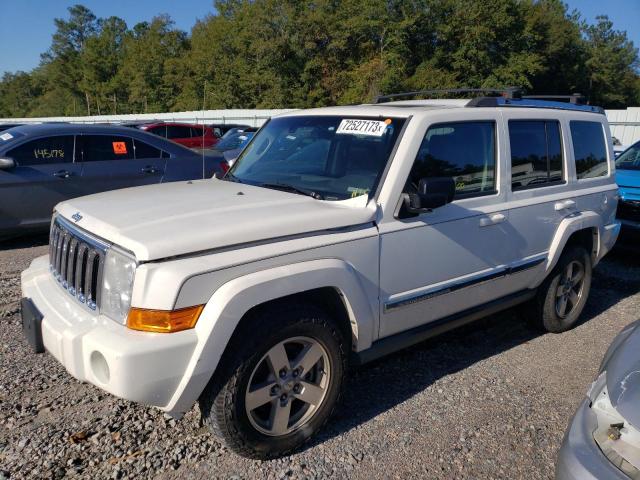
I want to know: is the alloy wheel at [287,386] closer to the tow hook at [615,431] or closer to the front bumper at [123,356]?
the front bumper at [123,356]

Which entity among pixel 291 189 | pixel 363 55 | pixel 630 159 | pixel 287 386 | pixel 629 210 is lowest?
pixel 287 386

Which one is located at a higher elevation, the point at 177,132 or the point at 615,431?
the point at 615,431

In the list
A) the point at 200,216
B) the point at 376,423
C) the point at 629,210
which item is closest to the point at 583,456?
the point at 376,423

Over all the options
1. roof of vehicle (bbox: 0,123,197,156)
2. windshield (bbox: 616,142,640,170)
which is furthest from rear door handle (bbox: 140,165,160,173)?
windshield (bbox: 616,142,640,170)

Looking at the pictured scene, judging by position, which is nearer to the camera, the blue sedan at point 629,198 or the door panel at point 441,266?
the door panel at point 441,266

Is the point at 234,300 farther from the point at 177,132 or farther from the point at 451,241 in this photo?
the point at 177,132

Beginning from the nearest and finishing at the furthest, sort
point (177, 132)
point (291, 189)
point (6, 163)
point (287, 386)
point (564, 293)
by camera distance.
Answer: point (287, 386), point (291, 189), point (564, 293), point (6, 163), point (177, 132)

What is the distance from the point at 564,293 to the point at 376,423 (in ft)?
7.87

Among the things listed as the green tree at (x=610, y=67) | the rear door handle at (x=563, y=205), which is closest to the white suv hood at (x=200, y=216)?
the rear door handle at (x=563, y=205)

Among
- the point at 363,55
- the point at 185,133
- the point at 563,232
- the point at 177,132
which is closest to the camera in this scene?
the point at 563,232

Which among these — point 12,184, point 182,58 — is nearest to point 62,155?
point 12,184

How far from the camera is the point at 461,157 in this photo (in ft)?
12.0

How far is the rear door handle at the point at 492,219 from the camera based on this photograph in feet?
12.0

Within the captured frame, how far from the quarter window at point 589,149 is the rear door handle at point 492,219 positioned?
1.28 metres
